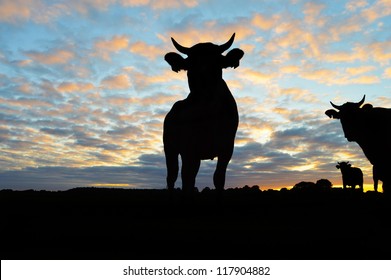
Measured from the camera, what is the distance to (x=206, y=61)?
7781 mm

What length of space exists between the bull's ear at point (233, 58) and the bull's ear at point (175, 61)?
0.94 meters

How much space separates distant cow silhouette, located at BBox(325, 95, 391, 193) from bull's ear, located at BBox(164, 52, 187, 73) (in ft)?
15.6

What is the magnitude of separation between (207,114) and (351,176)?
17.6m

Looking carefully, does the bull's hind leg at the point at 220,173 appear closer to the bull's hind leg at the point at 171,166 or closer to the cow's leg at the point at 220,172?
the cow's leg at the point at 220,172

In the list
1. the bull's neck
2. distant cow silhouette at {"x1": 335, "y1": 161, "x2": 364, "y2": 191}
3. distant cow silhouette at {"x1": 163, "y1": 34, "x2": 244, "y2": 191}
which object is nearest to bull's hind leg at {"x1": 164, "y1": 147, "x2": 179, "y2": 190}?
distant cow silhouette at {"x1": 163, "y1": 34, "x2": 244, "y2": 191}

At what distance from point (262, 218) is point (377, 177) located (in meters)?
5.25

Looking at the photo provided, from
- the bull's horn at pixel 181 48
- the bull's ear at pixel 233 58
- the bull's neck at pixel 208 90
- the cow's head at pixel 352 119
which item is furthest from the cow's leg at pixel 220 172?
the cow's head at pixel 352 119

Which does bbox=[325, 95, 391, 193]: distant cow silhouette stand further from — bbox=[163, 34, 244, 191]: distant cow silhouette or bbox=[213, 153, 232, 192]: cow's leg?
bbox=[213, 153, 232, 192]: cow's leg

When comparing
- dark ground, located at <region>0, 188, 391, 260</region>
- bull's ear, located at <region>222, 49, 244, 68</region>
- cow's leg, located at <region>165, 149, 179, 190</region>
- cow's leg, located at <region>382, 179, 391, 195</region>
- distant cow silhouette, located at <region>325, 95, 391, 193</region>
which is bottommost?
dark ground, located at <region>0, 188, 391, 260</region>

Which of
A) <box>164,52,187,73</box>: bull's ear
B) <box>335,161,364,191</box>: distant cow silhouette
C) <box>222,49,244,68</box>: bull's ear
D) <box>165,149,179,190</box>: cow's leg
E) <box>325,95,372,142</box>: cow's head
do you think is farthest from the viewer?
<box>335,161,364,191</box>: distant cow silhouette

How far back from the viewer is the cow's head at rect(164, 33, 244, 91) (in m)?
7.77

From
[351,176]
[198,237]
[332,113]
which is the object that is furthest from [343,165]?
[198,237]

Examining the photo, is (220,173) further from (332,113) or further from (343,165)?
(343,165)

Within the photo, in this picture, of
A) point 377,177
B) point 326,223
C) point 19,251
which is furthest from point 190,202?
point 377,177
